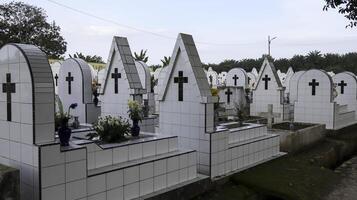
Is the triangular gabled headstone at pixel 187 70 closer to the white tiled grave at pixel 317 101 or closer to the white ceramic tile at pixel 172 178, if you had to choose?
the white ceramic tile at pixel 172 178

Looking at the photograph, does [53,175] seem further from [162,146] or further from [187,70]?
[187,70]

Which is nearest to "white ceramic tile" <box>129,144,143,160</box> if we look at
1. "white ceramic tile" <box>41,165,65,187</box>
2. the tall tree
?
"white ceramic tile" <box>41,165,65,187</box>

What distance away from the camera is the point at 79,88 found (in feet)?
37.3

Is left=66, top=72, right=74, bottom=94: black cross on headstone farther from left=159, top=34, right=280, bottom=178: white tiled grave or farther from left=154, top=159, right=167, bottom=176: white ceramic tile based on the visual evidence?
left=154, top=159, right=167, bottom=176: white ceramic tile

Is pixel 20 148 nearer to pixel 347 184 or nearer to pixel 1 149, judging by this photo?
pixel 1 149

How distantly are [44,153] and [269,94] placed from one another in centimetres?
1350

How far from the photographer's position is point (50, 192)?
4.86 meters

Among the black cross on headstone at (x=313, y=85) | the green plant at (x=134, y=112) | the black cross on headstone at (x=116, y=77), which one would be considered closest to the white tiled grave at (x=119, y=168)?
the green plant at (x=134, y=112)

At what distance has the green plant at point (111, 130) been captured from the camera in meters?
6.57

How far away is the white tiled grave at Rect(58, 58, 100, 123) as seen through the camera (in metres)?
11.3

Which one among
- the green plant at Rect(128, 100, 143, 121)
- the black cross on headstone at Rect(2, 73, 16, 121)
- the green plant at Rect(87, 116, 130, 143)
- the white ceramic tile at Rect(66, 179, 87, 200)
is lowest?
the white ceramic tile at Rect(66, 179, 87, 200)

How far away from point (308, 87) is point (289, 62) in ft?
130

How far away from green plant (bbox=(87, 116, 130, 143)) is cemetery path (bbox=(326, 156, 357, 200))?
4670 mm

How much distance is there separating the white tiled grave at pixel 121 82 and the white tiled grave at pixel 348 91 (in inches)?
521
